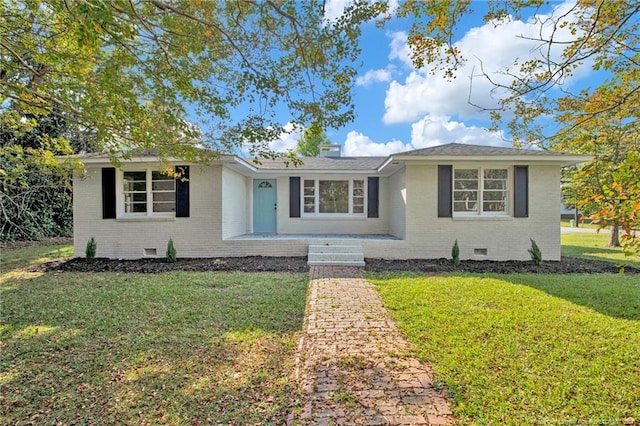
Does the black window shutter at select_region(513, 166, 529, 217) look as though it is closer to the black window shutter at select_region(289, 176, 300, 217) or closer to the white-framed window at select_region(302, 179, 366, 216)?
the white-framed window at select_region(302, 179, 366, 216)

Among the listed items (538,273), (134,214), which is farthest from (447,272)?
(134,214)

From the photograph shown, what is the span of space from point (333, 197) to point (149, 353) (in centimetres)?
920

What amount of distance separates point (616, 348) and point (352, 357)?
10.4ft

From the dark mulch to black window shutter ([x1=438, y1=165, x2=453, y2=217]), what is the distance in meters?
1.51

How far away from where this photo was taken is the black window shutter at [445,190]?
9.49 meters

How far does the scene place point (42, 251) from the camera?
38.3 feet

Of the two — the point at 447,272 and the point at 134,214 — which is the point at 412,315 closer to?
the point at 447,272

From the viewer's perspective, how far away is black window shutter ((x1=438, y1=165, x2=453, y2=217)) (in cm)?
949

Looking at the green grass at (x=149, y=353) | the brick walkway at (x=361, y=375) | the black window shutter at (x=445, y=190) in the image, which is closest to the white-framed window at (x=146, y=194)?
the green grass at (x=149, y=353)

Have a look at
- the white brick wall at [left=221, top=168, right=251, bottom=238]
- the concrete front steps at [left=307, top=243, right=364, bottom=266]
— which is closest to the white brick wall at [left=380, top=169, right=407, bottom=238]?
the concrete front steps at [left=307, top=243, right=364, bottom=266]

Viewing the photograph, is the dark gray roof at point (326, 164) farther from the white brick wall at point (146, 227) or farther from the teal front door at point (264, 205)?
the white brick wall at point (146, 227)

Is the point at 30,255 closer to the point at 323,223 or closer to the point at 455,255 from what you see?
the point at 323,223

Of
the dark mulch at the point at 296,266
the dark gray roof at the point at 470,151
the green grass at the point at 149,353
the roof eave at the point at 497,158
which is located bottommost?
the green grass at the point at 149,353

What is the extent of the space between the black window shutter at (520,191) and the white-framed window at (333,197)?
4.99m
